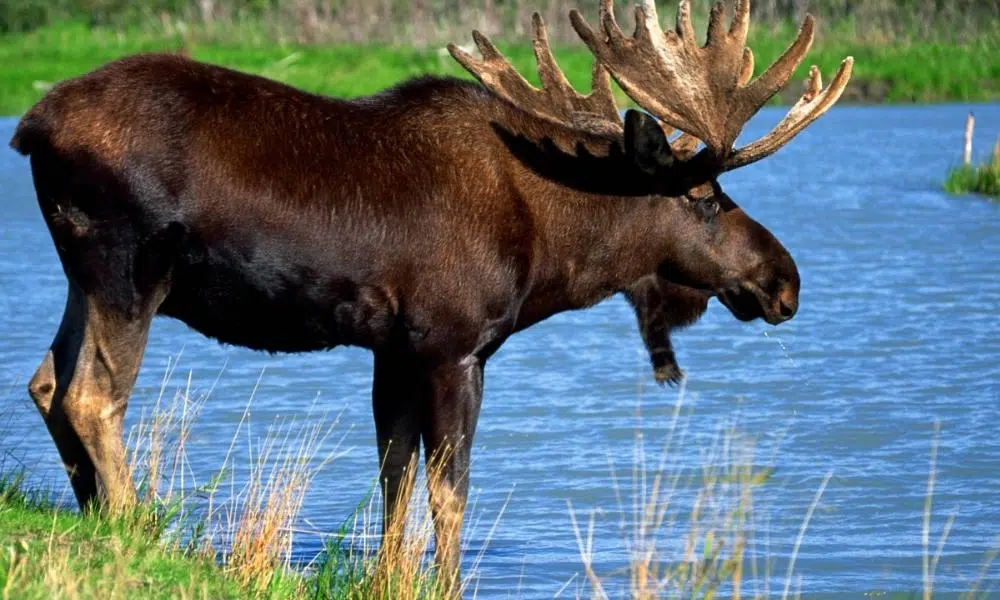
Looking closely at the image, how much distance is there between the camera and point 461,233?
690cm

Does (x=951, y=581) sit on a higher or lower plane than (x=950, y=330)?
higher

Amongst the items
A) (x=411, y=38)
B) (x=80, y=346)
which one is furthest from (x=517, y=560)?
(x=411, y=38)

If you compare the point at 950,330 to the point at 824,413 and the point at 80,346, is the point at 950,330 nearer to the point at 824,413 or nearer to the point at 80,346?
the point at 824,413

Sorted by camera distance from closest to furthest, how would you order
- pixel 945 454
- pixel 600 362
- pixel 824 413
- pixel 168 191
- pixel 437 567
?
1. pixel 168 191
2. pixel 437 567
3. pixel 945 454
4. pixel 824 413
5. pixel 600 362

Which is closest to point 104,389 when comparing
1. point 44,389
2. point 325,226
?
point 44,389

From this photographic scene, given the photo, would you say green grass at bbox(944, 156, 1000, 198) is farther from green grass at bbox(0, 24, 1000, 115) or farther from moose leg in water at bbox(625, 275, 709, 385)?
moose leg in water at bbox(625, 275, 709, 385)

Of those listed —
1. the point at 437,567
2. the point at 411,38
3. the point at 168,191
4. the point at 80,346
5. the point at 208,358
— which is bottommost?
the point at 411,38

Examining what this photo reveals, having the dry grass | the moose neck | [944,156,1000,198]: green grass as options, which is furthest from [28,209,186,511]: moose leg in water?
[944,156,1000,198]: green grass

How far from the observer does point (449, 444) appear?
6965mm

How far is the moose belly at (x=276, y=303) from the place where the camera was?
6629 mm

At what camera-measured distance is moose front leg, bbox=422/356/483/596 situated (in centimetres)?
693

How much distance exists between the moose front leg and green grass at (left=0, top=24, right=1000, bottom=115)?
24.2m

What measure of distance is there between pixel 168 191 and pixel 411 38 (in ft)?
105

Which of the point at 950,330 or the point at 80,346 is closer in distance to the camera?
the point at 80,346
